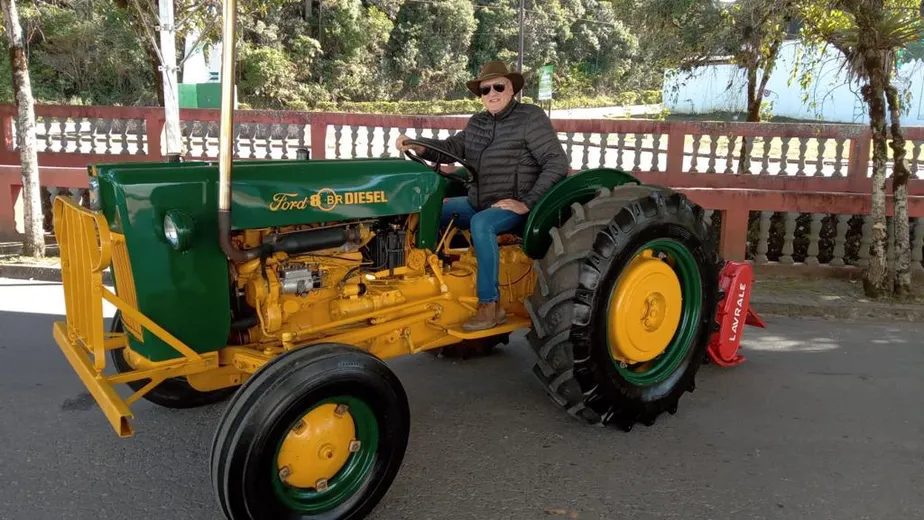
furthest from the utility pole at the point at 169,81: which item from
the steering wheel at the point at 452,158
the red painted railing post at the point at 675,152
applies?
the red painted railing post at the point at 675,152

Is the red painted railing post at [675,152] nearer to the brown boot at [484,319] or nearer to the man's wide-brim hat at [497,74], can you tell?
the man's wide-brim hat at [497,74]

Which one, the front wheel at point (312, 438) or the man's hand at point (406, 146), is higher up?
the man's hand at point (406, 146)

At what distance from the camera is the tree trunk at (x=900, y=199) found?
6531mm

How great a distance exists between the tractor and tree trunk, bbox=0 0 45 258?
4.45 m

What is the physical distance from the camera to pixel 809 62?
765cm

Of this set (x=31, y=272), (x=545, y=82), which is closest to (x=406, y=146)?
(x=31, y=272)

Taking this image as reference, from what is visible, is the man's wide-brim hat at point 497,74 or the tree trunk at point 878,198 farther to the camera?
the tree trunk at point 878,198

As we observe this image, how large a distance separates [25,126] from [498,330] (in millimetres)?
5810

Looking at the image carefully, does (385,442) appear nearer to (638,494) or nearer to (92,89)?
(638,494)

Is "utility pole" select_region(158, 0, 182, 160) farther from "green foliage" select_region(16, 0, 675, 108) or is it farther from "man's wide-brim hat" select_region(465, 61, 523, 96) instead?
"man's wide-brim hat" select_region(465, 61, 523, 96)

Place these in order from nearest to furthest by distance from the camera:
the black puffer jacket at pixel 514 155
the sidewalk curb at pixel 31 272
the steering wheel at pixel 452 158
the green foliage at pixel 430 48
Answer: the steering wheel at pixel 452 158 < the black puffer jacket at pixel 514 155 < the sidewalk curb at pixel 31 272 < the green foliage at pixel 430 48

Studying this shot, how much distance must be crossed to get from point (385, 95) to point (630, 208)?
42115mm

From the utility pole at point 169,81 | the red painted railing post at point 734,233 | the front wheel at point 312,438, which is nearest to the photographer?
the front wheel at point 312,438

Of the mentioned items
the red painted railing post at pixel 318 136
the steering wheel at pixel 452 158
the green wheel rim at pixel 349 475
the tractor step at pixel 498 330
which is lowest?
the green wheel rim at pixel 349 475
